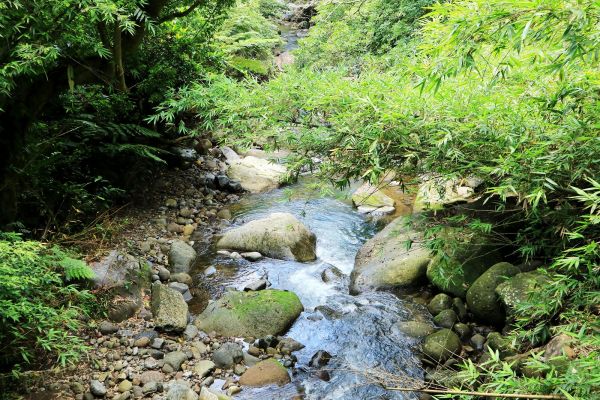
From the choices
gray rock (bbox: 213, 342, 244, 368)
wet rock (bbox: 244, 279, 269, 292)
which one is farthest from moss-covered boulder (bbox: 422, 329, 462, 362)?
wet rock (bbox: 244, 279, 269, 292)

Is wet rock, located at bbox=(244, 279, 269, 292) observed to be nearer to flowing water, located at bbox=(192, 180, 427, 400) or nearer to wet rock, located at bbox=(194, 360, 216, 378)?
flowing water, located at bbox=(192, 180, 427, 400)

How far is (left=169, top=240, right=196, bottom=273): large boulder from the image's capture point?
19.3 ft

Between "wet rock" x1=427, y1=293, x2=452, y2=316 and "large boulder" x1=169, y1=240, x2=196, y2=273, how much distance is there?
337cm

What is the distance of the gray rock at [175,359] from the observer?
13.6 ft

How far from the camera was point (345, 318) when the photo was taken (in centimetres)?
520

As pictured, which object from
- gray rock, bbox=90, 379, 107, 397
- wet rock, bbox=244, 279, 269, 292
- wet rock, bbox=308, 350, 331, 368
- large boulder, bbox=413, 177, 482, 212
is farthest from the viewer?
wet rock, bbox=244, 279, 269, 292

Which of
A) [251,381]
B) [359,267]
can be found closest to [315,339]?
[251,381]

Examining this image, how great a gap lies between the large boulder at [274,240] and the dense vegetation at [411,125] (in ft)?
6.44

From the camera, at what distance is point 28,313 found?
3.02m

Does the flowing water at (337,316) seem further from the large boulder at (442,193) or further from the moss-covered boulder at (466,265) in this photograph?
the large boulder at (442,193)

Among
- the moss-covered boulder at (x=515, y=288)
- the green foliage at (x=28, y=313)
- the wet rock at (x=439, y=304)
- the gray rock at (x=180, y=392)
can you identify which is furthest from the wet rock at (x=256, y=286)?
the moss-covered boulder at (x=515, y=288)

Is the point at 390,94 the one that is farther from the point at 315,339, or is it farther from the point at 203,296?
the point at 203,296

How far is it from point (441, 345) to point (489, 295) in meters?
0.84

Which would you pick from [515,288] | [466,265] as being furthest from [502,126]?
[466,265]
